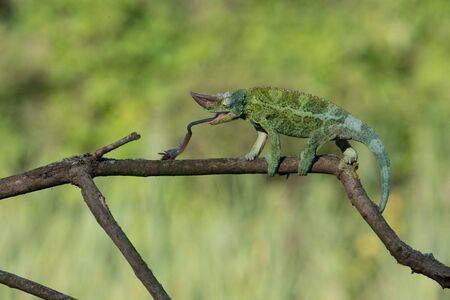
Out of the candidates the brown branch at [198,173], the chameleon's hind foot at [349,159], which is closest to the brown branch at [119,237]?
the brown branch at [198,173]

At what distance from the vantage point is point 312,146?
4.76 feet

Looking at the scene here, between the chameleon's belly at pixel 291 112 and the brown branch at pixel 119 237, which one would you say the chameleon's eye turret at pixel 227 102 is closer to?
the chameleon's belly at pixel 291 112

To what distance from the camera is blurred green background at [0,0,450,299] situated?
15.3 ft

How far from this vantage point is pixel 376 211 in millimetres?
1334

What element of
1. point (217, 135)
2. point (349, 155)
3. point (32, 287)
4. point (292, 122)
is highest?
point (217, 135)

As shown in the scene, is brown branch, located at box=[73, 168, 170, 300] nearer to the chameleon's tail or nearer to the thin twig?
the thin twig

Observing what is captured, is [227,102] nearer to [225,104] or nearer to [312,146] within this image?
[225,104]

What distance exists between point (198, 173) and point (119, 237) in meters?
0.14

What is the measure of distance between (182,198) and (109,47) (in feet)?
11.8

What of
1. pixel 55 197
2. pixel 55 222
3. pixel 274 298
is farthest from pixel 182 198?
pixel 274 298

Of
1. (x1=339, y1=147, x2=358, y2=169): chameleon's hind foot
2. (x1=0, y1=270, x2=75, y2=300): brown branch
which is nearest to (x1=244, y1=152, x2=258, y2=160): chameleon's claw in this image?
(x1=339, y1=147, x2=358, y2=169): chameleon's hind foot

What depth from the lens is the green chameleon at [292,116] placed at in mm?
1507

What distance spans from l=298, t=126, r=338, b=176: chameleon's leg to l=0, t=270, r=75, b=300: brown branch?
1.23 feet

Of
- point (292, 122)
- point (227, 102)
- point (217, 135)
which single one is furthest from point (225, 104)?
point (217, 135)
